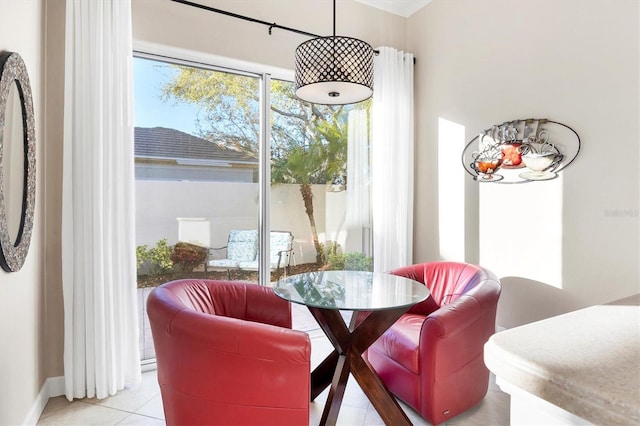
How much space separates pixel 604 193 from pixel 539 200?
0.40 m

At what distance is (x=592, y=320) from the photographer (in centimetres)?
69

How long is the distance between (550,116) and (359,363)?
2.05 metres

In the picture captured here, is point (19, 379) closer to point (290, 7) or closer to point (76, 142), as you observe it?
point (76, 142)

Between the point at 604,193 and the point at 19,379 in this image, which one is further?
the point at 604,193

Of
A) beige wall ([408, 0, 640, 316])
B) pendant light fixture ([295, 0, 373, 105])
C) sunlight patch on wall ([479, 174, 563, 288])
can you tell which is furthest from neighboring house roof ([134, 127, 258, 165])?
sunlight patch on wall ([479, 174, 563, 288])

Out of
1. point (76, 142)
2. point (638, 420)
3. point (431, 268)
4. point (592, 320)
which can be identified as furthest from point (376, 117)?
point (638, 420)

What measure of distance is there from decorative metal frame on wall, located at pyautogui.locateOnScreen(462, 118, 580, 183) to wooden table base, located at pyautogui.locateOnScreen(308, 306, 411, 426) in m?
1.49

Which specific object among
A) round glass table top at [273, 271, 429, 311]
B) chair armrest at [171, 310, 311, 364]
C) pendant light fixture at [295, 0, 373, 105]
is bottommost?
chair armrest at [171, 310, 311, 364]

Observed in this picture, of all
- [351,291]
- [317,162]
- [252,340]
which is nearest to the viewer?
[252,340]

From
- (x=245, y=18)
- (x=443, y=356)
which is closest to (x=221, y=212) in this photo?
(x=245, y=18)

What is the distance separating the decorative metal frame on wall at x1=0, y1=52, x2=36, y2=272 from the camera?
153cm

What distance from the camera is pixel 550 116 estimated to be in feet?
8.11

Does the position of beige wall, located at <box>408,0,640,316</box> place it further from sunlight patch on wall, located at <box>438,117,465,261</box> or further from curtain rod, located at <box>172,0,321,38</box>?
curtain rod, located at <box>172,0,321,38</box>

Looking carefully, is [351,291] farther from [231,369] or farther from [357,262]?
[357,262]
